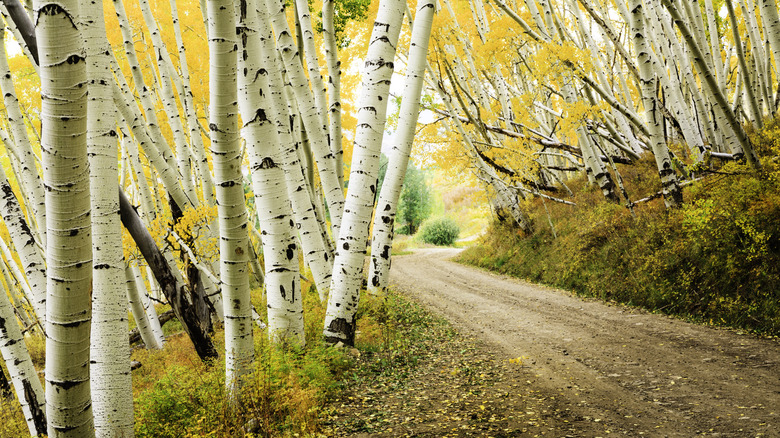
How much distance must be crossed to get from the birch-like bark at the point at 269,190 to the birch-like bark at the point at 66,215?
7.23 ft

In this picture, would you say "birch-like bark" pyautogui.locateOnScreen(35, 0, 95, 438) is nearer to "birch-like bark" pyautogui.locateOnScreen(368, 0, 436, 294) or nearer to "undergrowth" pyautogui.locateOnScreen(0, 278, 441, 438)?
"undergrowth" pyautogui.locateOnScreen(0, 278, 441, 438)

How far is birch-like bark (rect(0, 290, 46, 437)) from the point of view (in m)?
4.73

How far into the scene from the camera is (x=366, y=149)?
17.1ft

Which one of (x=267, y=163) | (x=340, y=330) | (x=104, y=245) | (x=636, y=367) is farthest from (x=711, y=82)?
(x=104, y=245)

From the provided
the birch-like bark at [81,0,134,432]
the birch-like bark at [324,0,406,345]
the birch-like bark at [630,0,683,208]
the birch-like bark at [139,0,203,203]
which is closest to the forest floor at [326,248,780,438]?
the birch-like bark at [324,0,406,345]

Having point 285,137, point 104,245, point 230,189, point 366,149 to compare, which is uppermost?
point 285,137

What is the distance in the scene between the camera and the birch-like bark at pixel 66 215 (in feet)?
5.90

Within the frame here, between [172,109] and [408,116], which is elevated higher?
[172,109]

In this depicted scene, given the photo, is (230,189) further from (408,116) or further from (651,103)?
(651,103)

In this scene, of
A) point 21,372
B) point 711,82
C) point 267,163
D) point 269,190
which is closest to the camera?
point 267,163

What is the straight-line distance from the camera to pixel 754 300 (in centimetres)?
623

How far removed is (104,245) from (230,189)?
0.89 metres

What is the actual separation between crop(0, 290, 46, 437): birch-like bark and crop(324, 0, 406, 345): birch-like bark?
3.32 meters

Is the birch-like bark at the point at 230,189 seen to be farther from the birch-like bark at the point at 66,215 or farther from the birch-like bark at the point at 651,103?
the birch-like bark at the point at 651,103
